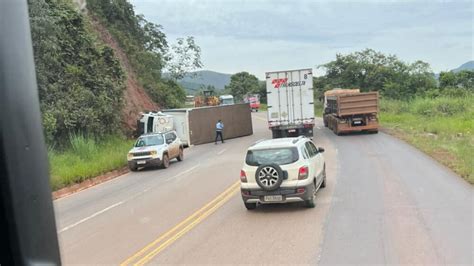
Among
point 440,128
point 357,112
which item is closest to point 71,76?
point 357,112

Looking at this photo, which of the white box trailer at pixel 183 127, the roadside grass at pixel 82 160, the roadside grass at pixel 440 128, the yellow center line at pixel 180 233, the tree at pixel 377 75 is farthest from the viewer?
the tree at pixel 377 75

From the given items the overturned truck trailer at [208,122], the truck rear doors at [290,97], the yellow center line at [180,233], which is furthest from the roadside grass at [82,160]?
the truck rear doors at [290,97]

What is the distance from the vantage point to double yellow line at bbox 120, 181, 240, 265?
8906mm

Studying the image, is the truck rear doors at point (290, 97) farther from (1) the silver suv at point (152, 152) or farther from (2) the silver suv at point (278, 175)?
(2) the silver suv at point (278, 175)

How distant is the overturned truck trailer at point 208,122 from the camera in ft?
120

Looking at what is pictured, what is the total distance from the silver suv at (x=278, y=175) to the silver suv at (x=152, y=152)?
1171 centimetres

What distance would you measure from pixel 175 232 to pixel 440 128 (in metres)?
25.0

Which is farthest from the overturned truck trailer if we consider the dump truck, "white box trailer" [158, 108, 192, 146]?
the dump truck

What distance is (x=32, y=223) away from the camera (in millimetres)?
1967

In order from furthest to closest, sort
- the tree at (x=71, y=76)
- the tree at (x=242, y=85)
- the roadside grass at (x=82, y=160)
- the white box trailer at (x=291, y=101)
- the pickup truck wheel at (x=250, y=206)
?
the tree at (x=242, y=85) < the white box trailer at (x=291, y=101) < the tree at (x=71, y=76) < the roadside grass at (x=82, y=160) < the pickup truck wheel at (x=250, y=206)

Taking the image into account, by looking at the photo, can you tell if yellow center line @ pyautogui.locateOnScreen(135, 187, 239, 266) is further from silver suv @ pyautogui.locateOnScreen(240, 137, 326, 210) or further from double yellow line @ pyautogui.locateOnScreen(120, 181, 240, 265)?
silver suv @ pyautogui.locateOnScreen(240, 137, 326, 210)

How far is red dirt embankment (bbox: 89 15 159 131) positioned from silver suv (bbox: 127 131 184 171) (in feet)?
38.2

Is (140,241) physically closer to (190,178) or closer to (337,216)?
(337,216)

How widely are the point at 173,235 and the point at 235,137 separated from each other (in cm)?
2966
